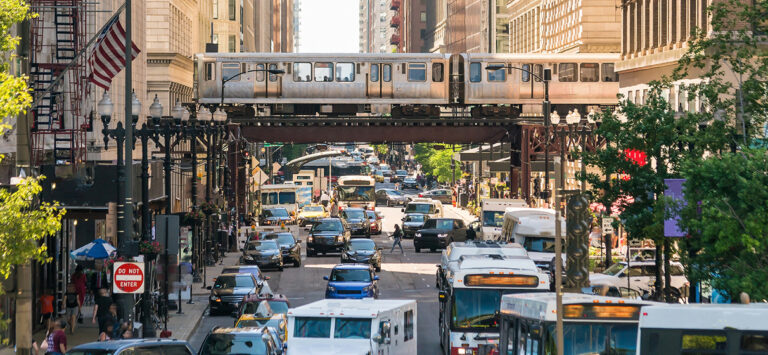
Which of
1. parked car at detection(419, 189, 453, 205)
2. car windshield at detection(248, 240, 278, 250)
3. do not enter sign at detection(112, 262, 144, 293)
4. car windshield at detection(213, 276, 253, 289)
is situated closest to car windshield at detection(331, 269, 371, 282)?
car windshield at detection(213, 276, 253, 289)

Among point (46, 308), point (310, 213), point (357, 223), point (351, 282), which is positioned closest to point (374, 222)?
point (357, 223)

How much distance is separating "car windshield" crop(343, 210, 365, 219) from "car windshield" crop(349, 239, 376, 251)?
21.1 m

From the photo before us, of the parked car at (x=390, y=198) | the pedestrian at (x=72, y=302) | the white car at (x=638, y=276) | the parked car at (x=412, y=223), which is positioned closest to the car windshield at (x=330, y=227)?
the parked car at (x=412, y=223)

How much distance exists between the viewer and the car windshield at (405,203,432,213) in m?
75.5

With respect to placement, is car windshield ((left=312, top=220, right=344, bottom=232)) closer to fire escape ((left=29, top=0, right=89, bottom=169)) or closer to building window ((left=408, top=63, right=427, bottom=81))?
building window ((left=408, top=63, right=427, bottom=81))

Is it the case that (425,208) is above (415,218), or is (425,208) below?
above

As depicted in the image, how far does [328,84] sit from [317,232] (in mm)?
9094

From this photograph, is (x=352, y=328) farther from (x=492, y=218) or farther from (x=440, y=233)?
(x=440, y=233)

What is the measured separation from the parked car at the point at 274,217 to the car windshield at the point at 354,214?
311 centimetres

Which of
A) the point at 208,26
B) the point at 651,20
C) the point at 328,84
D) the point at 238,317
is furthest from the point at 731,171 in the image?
the point at 208,26

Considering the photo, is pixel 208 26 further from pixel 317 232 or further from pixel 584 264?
pixel 584 264

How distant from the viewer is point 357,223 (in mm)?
71750

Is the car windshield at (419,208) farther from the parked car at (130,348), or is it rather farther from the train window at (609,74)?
the parked car at (130,348)

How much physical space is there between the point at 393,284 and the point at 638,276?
1098 centimetres
